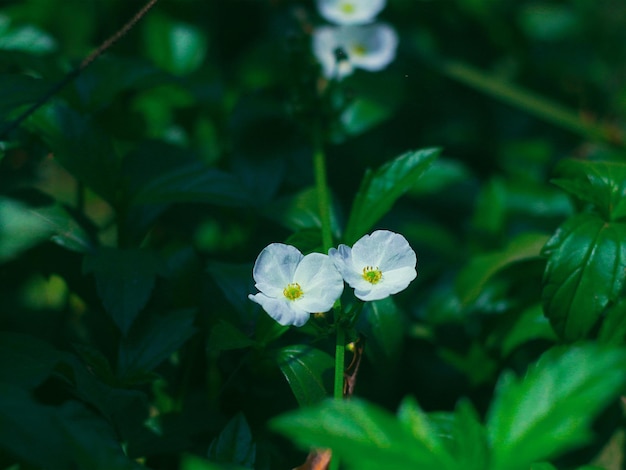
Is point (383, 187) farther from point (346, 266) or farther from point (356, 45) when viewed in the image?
point (356, 45)

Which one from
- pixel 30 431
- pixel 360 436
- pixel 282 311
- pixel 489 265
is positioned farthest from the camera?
pixel 489 265

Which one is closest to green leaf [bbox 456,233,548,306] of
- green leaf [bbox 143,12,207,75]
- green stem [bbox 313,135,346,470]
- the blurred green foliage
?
the blurred green foliage

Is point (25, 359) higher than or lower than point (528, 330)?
higher

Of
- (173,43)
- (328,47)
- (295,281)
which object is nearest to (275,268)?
(295,281)

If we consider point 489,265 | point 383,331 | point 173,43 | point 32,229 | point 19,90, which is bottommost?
point 489,265

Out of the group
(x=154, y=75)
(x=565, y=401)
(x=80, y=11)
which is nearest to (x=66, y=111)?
(x=154, y=75)

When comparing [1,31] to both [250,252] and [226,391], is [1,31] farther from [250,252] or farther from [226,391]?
[226,391]
